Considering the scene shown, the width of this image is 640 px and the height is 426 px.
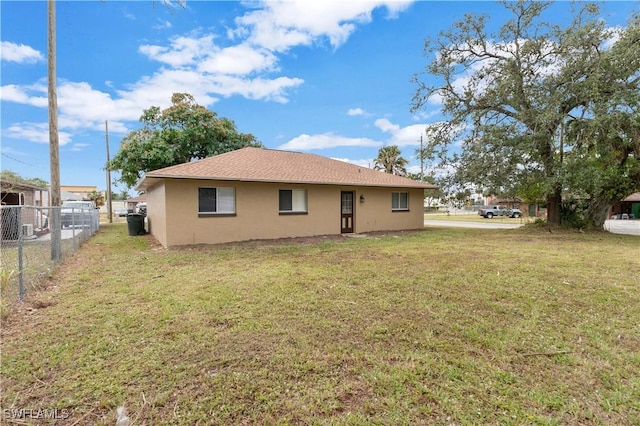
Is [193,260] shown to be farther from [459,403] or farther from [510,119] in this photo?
[510,119]

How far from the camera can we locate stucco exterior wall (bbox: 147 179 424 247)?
10359mm

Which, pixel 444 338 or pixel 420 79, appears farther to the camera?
pixel 420 79

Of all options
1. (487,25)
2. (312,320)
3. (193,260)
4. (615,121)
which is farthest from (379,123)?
(312,320)

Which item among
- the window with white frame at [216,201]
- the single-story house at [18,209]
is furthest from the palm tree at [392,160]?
the single-story house at [18,209]

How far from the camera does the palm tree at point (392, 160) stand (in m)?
36.9

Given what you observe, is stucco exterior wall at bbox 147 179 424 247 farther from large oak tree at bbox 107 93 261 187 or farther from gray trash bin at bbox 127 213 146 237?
large oak tree at bbox 107 93 261 187

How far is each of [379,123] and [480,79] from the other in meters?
14.3

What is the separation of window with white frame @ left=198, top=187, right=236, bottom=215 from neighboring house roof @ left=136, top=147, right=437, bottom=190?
2.33 feet

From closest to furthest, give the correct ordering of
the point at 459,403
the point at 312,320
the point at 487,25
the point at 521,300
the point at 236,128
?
the point at 459,403
the point at 312,320
the point at 521,300
the point at 487,25
the point at 236,128

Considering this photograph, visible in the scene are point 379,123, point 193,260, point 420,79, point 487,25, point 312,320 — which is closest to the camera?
point 312,320

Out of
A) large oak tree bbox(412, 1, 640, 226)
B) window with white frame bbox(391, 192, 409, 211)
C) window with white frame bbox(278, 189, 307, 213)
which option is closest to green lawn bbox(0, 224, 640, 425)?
window with white frame bbox(278, 189, 307, 213)

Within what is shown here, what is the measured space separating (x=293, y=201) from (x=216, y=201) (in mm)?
3088

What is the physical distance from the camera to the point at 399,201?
1612cm

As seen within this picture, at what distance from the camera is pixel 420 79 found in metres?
15.4
